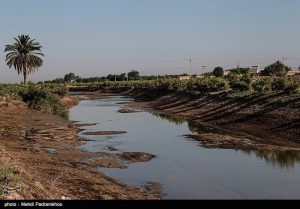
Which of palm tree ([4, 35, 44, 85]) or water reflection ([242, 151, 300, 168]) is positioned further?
palm tree ([4, 35, 44, 85])

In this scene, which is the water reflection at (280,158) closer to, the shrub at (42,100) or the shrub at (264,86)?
the shrub at (264,86)

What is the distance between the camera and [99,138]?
29031 mm

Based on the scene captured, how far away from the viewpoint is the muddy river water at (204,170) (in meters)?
15.5

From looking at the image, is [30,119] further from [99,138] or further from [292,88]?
[292,88]

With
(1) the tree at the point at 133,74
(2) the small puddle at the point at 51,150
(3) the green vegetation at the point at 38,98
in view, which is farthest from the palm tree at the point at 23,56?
(1) the tree at the point at 133,74

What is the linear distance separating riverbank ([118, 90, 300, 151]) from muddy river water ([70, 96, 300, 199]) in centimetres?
196

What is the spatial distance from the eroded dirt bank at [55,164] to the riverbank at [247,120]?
7893 millimetres

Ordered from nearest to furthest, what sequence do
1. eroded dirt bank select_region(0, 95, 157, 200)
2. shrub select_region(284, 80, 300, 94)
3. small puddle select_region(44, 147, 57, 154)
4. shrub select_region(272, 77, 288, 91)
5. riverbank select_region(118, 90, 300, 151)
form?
eroded dirt bank select_region(0, 95, 157, 200) < small puddle select_region(44, 147, 57, 154) < riverbank select_region(118, 90, 300, 151) < shrub select_region(284, 80, 300, 94) < shrub select_region(272, 77, 288, 91)

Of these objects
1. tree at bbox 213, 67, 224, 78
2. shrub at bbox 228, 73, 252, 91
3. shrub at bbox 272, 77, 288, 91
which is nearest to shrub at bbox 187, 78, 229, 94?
shrub at bbox 228, 73, 252, 91

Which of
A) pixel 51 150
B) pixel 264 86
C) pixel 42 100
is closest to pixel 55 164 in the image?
pixel 51 150

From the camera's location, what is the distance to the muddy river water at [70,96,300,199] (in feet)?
50.9

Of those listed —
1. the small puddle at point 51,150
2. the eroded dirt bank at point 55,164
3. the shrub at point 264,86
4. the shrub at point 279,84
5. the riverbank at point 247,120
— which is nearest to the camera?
the eroded dirt bank at point 55,164

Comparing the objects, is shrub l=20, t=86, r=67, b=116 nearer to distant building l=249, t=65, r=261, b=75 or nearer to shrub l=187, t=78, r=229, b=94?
shrub l=187, t=78, r=229, b=94

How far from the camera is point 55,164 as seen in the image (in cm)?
1905
